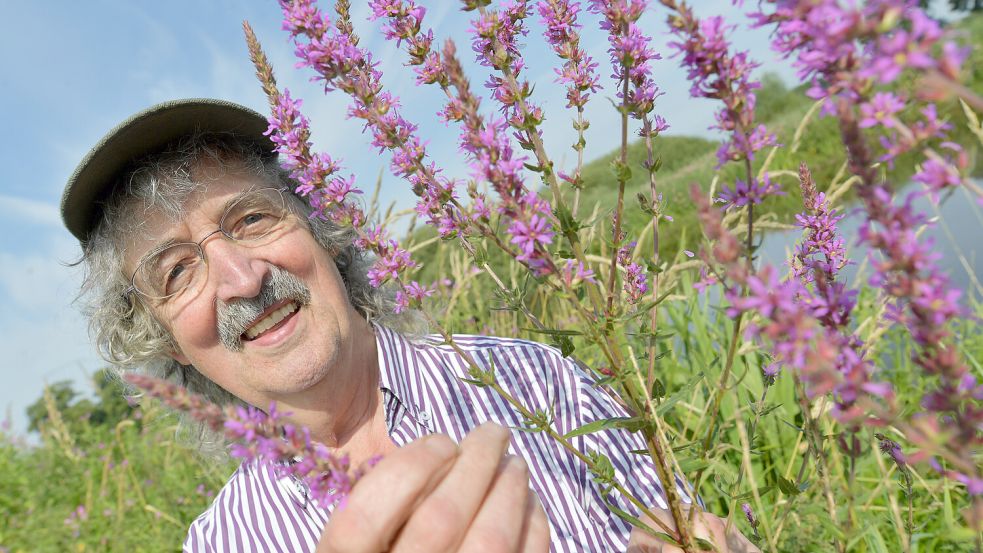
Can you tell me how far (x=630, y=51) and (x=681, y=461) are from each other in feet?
3.20

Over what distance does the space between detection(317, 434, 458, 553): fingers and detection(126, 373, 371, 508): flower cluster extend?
0.05 meters

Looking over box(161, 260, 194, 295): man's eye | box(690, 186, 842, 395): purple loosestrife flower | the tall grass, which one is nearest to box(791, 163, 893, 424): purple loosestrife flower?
box(690, 186, 842, 395): purple loosestrife flower

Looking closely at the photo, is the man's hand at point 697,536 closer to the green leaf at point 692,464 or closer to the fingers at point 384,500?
the green leaf at point 692,464

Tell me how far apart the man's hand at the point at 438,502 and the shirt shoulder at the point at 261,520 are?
1.80 m

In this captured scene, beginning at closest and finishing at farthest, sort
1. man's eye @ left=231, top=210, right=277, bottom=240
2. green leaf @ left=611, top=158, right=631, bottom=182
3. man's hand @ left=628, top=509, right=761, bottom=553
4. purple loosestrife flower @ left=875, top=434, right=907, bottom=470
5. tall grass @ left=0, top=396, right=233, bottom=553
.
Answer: purple loosestrife flower @ left=875, top=434, right=907, bottom=470, green leaf @ left=611, top=158, right=631, bottom=182, man's hand @ left=628, top=509, right=761, bottom=553, man's eye @ left=231, top=210, right=277, bottom=240, tall grass @ left=0, top=396, right=233, bottom=553

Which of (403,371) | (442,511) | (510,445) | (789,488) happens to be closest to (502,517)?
(442,511)

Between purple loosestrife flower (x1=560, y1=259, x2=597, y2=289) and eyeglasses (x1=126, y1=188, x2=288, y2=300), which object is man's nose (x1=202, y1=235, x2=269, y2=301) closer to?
eyeglasses (x1=126, y1=188, x2=288, y2=300)

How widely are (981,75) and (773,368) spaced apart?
71.0 ft

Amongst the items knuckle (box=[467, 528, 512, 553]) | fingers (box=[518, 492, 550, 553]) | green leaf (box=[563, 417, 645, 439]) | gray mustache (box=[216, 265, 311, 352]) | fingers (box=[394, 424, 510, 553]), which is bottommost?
fingers (box=[518, 492, 550, 553])

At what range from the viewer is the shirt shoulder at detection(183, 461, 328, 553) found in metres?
3.03

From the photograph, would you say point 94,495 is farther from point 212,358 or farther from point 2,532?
point 212,358

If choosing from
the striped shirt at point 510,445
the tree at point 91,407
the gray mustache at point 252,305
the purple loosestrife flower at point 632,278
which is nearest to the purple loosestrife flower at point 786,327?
the purple loosestrife flower at point 632,278

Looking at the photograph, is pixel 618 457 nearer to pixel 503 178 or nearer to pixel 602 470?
pixel 602 470

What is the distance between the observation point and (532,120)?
1.54 metres
